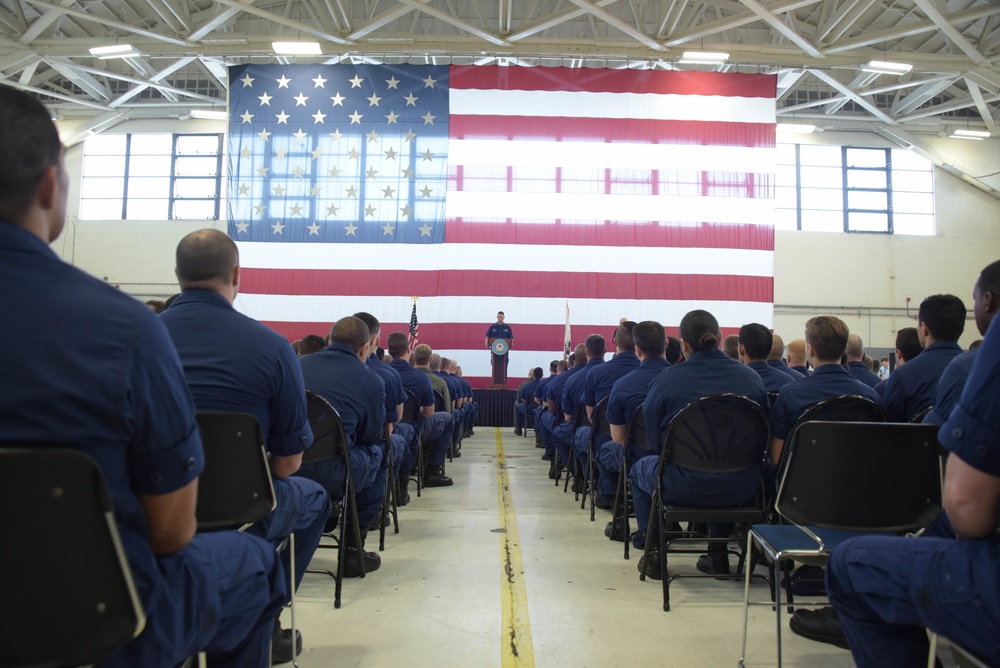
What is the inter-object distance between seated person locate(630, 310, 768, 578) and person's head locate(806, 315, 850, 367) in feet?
0.84

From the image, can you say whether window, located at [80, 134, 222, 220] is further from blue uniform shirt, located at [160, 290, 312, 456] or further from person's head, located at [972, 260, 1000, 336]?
person's head, located at [972, 260, 1000, 336]

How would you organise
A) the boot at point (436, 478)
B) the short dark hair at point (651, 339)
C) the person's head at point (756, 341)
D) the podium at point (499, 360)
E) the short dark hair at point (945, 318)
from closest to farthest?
the short dark hair at point (945, 318) → the person's head at point (756, 341) → the short dark hair at point (651, 339) → the boot at point (436, 478) → the podium at point (499, 360)

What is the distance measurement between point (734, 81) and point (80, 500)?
1245 cm

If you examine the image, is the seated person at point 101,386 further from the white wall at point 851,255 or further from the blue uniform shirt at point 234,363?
the white wall at point 851,255

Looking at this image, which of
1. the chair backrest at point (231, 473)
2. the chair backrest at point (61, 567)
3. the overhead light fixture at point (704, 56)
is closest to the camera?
the chair backrest at point (61, 567)

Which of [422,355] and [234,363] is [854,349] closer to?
[422,355]

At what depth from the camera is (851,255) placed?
51.6ft

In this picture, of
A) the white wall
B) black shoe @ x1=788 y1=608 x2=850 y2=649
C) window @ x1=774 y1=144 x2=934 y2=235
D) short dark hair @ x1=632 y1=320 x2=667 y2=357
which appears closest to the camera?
black shoe @ x1=788 y1=608 x2=850 y2=649

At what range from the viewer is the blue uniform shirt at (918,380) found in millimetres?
2396

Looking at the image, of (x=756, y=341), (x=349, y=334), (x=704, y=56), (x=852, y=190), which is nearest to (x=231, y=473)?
(x=349, y=334)

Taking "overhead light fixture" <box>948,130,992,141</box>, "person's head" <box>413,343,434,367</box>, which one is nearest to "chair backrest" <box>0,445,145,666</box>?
"person's head" <box>413,343,434,367</box>

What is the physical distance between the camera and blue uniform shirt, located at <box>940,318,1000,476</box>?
0.96 meters

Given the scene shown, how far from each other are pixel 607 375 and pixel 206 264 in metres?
2.68

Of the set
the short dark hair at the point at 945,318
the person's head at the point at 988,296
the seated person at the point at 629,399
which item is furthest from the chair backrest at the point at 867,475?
the seated person at the point at 629,399
